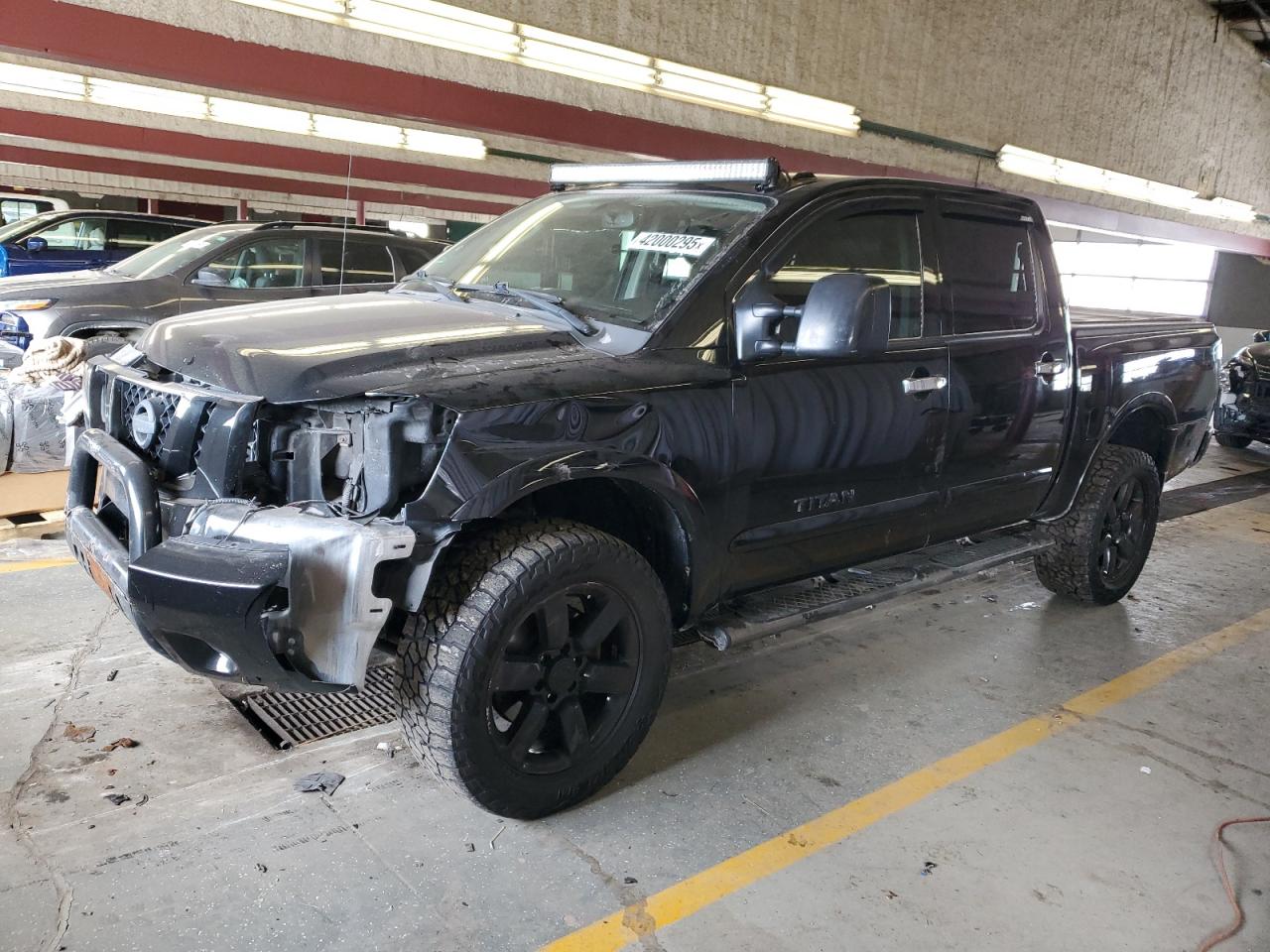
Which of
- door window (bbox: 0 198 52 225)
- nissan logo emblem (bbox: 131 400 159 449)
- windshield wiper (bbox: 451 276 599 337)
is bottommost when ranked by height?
Result: nissan logo emblem (bbox: 131 400 159 449)

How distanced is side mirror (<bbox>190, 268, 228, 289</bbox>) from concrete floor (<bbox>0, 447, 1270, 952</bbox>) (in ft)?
14.3

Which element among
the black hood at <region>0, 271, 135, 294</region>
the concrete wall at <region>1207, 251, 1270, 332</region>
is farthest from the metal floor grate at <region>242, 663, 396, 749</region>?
the concrete wall at <region>1207, 251, 1270, 332</region>

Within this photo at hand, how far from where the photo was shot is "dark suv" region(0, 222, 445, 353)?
299 inches

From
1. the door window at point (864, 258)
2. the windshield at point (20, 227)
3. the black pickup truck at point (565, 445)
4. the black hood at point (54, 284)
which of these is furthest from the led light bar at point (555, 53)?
the windshield at point (20, 227)

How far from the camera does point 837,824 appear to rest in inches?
119

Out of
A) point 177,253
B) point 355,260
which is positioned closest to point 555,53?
point 355,260

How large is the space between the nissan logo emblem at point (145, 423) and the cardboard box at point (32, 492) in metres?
2.60

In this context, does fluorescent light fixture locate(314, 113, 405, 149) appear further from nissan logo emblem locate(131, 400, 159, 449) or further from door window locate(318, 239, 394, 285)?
nissan logo emblem locate(131, 400, 159, 449)

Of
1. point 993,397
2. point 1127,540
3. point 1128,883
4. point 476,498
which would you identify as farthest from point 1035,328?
point 476,498

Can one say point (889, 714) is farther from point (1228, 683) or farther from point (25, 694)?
point (25, 694)

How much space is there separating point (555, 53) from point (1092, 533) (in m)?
4.77

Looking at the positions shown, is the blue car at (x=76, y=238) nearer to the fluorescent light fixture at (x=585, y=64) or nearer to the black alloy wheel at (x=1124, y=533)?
the fluorescent light fixture at (x=585, y=64)

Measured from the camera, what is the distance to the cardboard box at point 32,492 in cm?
523

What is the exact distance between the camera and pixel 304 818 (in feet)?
9.32
